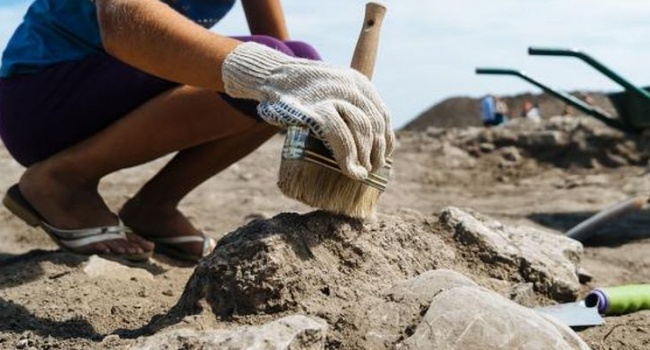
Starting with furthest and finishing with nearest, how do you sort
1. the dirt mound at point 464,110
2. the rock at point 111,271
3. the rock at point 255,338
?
the dirt mound at point 464,110 → the rock at point 111,271 → the rock at point 255,338

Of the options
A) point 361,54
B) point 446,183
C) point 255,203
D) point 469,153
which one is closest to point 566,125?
point 469,153

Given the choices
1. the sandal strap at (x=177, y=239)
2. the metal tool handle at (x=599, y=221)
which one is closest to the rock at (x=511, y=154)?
the metal tool handle at (x=599, y=221)

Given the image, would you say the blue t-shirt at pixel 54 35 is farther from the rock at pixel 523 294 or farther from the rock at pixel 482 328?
the rock at pixel 482 328

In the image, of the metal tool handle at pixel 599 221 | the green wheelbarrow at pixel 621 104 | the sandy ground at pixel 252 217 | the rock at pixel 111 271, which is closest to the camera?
the sandy ground at pixel 252 217

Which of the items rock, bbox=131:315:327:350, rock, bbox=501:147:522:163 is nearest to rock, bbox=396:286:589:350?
rock, bbox=131:315:327:350

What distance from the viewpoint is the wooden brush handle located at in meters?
2.19

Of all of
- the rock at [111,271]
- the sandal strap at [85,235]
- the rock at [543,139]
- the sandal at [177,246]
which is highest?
the sandal strap at [85,235]

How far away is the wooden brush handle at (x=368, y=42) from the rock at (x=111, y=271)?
99 centimetres

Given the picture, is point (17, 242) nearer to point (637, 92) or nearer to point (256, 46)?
point (256, 46)

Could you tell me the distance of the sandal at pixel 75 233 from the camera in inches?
112

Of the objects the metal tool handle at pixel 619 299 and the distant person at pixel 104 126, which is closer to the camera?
the metal tool handle at pixel 619 299

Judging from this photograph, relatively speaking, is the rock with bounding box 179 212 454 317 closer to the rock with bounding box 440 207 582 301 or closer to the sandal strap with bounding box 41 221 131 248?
the rock with bounding box 440 207 582 301

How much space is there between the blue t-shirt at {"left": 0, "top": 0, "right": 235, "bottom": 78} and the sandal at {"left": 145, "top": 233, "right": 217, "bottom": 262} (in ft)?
2.37

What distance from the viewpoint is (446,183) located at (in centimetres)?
686
